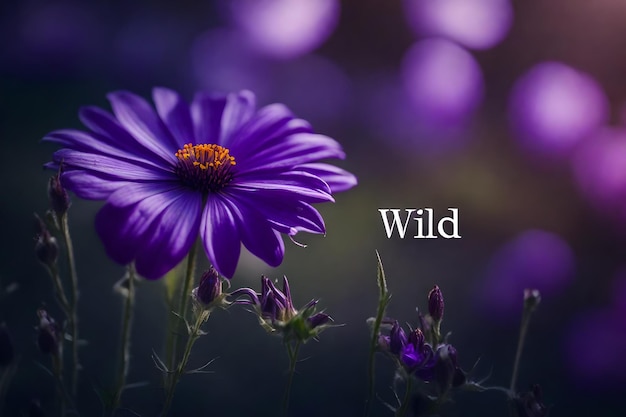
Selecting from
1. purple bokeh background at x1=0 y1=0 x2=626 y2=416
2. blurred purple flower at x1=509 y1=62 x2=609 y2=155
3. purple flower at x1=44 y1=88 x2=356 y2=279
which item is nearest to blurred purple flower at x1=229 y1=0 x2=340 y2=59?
purple bokeh background at x1=0 y1=0 x2=626 y2=416

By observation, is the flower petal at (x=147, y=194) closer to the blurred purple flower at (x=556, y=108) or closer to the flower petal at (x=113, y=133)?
the flower petal at (x=113, y=133)

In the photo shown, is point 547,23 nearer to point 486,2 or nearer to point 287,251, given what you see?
point 486,2

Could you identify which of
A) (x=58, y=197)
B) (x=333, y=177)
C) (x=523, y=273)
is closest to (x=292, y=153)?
(x=333, y=177)

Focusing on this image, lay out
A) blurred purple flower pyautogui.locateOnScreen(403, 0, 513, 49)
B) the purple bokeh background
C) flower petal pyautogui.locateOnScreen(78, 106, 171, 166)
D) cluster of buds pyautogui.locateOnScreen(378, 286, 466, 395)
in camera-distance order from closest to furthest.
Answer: cluster of buds pyautogui.locateOnScreen(378, 286, 466, 395) → flower petal pyautogui.locateOnScreen(78, 106, 171, 166) → the purple bokeh background → blurred purple flower pyautogui.locateOnScreen(403, 0, 513, 49)

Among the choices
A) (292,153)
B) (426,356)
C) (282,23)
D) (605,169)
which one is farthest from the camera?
(282,23)

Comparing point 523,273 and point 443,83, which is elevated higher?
point 443,83

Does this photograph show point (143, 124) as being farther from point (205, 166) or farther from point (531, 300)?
point (531, 300)

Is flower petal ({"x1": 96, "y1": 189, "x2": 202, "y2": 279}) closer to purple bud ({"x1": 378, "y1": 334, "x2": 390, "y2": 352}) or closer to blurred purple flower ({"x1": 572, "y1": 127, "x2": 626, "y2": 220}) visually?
purple bud ({"x1": 378, "y1": 334, "x2": 390, "y2": 352})
